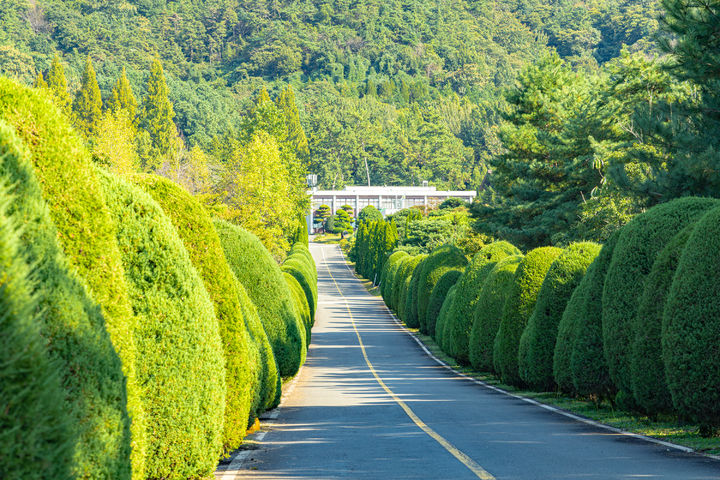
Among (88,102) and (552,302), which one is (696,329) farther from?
(88,102)

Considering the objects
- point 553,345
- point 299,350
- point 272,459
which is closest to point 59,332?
point 272,459

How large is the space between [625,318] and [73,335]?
416 inches

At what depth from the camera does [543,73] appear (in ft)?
135

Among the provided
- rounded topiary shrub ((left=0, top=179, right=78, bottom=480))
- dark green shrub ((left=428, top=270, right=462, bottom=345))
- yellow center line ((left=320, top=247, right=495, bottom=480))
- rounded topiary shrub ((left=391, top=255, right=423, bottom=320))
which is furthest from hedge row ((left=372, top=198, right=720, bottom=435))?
rounded topiary shrub ((left=391, top=255, right=423, bottom=320))

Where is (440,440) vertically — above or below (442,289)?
below

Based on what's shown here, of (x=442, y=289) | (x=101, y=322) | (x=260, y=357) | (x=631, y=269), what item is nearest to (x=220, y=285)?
(x=260, y=357)

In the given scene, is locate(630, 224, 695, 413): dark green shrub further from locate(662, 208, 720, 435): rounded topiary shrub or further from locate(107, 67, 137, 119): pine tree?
locate(107, 67, 137, 119): pine tree

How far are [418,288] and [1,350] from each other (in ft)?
127

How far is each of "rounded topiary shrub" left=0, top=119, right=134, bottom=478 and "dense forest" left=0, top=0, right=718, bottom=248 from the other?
259 cm

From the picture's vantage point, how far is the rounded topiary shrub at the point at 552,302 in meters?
17.8

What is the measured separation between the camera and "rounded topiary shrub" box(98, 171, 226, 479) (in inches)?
303

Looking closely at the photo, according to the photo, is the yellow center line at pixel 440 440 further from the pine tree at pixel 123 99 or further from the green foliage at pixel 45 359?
the pine tree at pixel 123 99

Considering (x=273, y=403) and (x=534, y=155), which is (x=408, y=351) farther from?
(x=273, y=403)

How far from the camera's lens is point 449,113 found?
17838cm
